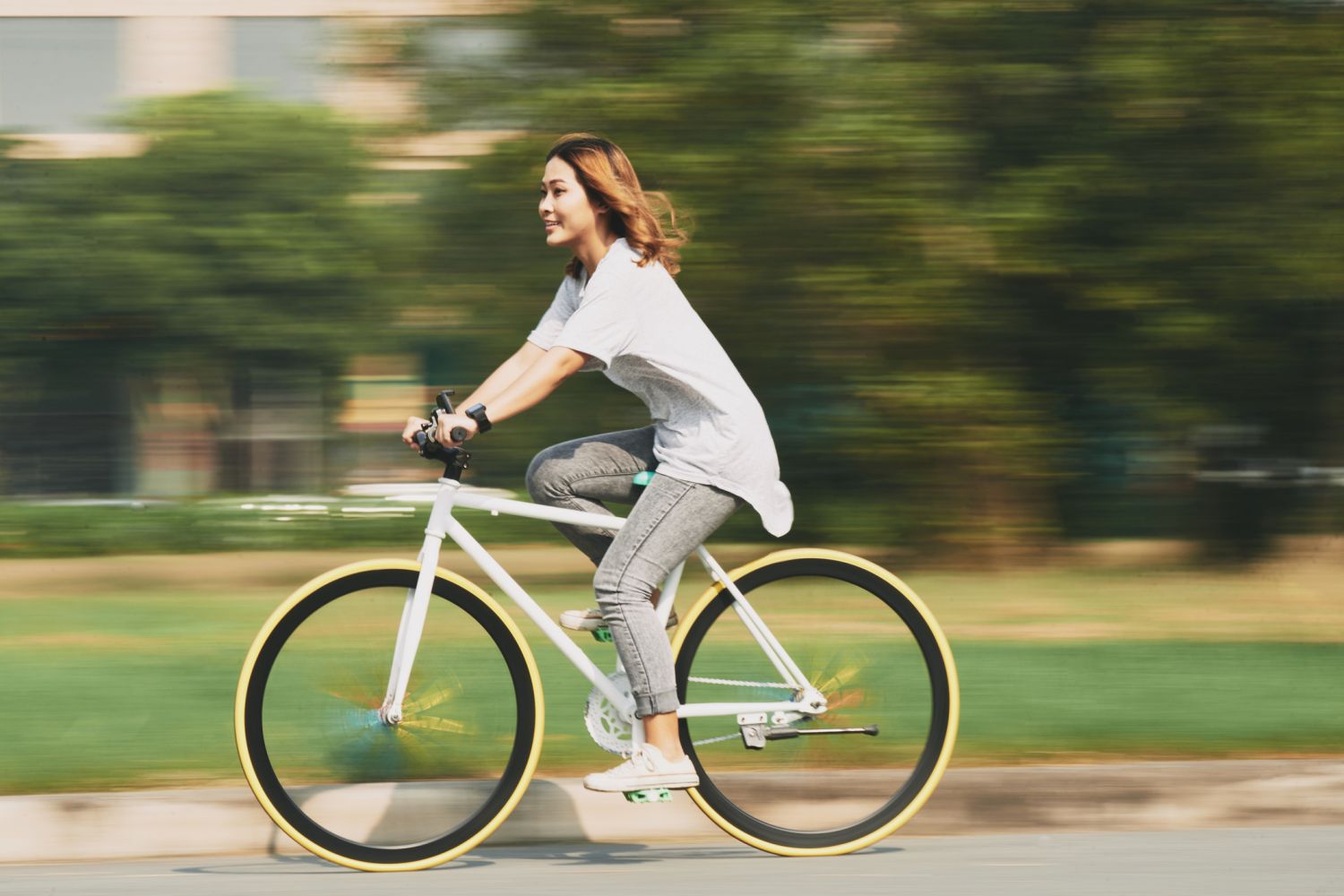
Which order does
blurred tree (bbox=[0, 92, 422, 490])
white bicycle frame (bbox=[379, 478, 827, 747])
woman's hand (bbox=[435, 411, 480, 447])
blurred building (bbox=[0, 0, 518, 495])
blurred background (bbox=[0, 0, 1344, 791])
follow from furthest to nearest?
blurred building (bbox=[0, 0, 518, 495]) < blurred tree (bbox=[0, 92, 422, 490]) < blurred background (bbox=[0, 0, 1344, 791]) < white bicycle frame (bbox=[379, 478, 827, 747]) < woman's hand (bbox=[435, 411, 480, 447])

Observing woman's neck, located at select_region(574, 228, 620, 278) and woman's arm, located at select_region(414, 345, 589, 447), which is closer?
woman's arm, located at select_region(414, 345, 589, 447)

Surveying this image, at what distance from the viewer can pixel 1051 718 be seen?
5.88 m

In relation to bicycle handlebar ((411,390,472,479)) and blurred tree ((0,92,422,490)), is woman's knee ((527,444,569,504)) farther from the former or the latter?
blurred tree ((0,92,422,490))

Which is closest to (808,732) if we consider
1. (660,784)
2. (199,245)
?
(660,784)

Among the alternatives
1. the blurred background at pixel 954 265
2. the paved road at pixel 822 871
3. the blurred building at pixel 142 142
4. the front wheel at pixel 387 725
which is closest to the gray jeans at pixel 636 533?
the front wheel at pixel 387 725

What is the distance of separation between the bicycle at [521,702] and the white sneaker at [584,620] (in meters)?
0.05

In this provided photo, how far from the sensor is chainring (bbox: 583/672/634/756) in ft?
14.7

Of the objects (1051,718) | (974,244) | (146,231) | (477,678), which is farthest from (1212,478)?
(146,231)

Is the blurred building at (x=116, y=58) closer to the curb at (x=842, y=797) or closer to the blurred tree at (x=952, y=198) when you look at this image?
the blurred tree at (x=952, y=198)

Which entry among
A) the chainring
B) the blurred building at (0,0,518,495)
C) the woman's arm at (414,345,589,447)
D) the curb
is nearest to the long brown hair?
the woman's arm at (414,345,589,447)

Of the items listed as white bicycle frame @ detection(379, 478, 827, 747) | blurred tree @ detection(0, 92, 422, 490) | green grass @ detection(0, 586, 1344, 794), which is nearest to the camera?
white bicycle frame @ detection(379, 478, 827, 747)

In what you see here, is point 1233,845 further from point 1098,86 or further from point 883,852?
point 1098,86

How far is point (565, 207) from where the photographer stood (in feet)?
14.1

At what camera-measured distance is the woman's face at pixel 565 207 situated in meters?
4.31
